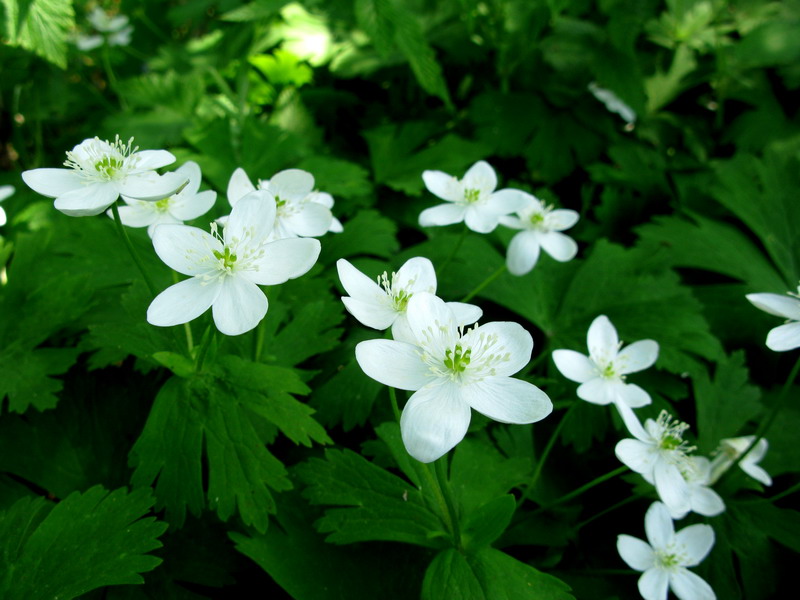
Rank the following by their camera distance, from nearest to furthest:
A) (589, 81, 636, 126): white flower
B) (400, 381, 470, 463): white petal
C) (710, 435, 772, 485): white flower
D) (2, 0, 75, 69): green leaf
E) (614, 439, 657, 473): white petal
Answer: (400, 381, 470, 463): white petal → (614, 439, 657, 473): white petal → (710, 435, 772, 485): white flower → (2, 0, 75, 69): green leaf → (589, 81, 636, 126): white flower

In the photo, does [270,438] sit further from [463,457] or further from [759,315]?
[759,315]

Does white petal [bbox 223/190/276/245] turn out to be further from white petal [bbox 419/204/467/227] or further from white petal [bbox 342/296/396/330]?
white petal [bbox 419/204/467/227]

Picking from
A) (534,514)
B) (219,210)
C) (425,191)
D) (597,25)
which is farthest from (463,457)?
(597,25)

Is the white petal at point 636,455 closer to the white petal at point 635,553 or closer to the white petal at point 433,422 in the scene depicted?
the white petal at point 635,553

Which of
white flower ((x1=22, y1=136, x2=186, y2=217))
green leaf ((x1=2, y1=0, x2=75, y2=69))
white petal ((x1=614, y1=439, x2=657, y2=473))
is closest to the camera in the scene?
white flower ((x1=22, y1=136, x2=186, y2=217))

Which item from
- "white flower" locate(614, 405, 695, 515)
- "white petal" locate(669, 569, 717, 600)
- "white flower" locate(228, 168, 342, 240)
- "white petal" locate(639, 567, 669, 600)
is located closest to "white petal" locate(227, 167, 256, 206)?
"white flower" locate(228, 168, 342, 240)

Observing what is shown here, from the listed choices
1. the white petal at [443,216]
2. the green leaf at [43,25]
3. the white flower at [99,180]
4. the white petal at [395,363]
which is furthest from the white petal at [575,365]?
the green leaf at [43,25]

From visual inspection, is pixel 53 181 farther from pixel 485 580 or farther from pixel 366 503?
pixel 485 580

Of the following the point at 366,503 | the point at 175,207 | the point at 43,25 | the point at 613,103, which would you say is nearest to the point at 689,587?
the point at 366,503
